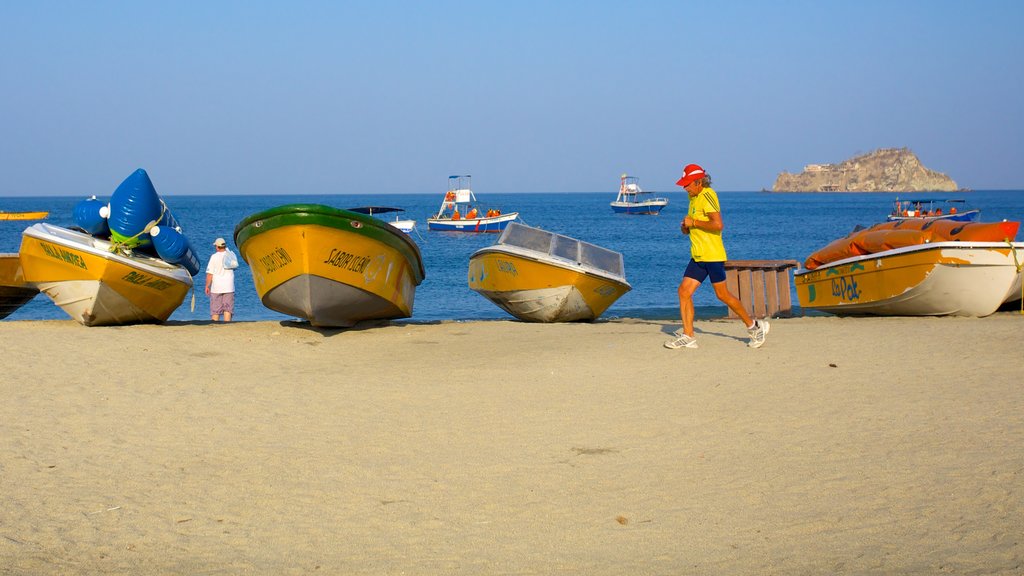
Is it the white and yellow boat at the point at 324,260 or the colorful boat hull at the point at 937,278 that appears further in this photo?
the colorful boat hull at the point at 937,278

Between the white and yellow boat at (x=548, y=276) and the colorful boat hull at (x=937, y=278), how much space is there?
3.45m

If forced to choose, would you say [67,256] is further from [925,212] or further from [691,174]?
[925,212]

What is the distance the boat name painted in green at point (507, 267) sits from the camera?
1466 centimetres

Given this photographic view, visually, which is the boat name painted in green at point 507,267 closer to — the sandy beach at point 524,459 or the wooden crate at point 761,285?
the sandy beach at point 524,459

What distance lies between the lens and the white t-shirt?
51.8 feet

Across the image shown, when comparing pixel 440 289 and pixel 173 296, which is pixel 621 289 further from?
pixel 440 289

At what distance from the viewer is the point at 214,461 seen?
6.93 metres

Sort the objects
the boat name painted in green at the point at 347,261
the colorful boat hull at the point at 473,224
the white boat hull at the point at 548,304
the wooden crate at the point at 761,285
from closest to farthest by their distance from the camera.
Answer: the boat name painted in green at the point at 347,261 → the white boat hull at the point at 548,304 → the wooden crate at the point at 761,285 → the colorful boat hull at the point at 473,224

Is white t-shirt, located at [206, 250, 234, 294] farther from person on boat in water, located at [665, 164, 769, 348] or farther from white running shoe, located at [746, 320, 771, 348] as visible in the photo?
white running shoe, located at [746, 320, 771, 348]

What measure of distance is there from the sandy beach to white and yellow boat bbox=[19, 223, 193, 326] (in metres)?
1.75

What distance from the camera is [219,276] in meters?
15.9

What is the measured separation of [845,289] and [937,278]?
1983 mm

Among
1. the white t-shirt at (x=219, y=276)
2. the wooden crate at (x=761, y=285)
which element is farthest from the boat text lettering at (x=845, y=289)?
the white t-shirt at (x=219, y=276)

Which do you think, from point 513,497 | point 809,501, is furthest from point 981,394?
point 513,497
